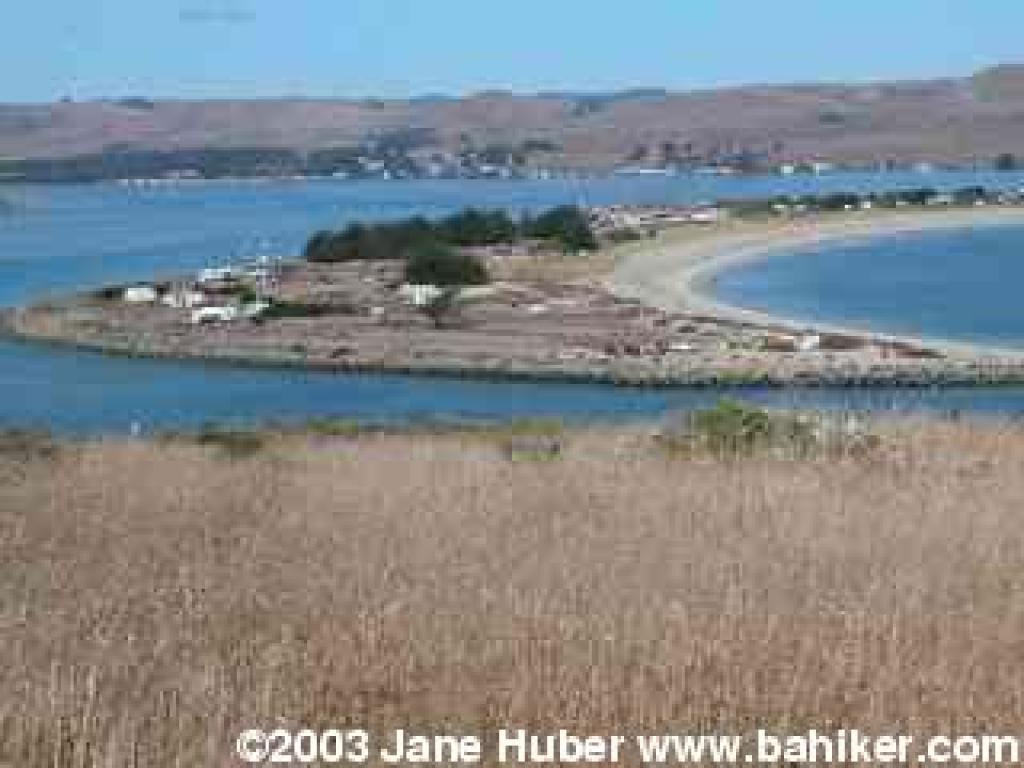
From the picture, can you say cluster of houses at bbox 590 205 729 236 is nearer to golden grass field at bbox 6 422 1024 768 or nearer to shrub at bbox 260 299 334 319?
shrub at bbox 260 299 334 319

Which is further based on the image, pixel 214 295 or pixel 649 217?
pixel 649 217

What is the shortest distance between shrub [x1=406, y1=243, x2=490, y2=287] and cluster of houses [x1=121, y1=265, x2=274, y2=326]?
19.7ft

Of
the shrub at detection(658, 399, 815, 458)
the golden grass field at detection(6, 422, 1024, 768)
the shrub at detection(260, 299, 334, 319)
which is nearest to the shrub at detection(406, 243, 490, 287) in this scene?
the shrub at detection(260, 299, 334, 319)

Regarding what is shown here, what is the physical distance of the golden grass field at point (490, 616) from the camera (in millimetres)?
3029

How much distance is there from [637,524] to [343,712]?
2298 mm

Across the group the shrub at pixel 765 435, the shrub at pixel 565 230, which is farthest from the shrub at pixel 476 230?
the shrub at pixel 765 435

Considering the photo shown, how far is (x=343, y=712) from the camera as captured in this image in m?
3.10

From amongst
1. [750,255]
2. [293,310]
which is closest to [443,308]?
[293,310]

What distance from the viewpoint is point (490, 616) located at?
368cm

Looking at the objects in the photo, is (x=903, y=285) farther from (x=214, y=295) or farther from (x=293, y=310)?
(x=214, y=295)

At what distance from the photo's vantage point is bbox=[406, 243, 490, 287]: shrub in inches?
3034

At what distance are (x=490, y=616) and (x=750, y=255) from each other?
328 ft

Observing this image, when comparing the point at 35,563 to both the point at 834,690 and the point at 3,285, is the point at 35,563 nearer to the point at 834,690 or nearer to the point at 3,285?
the point at 834,690

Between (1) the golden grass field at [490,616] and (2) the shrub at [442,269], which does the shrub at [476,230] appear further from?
(1) the golden grass field at [490,616]
